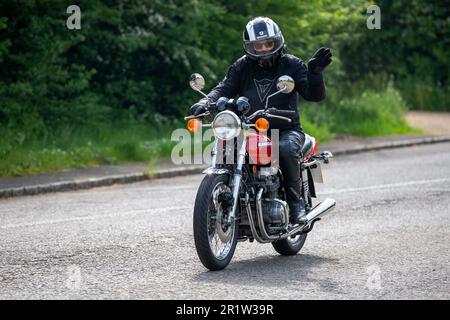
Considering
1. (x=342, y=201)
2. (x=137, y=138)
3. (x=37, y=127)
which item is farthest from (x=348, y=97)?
(x=342, y=201)

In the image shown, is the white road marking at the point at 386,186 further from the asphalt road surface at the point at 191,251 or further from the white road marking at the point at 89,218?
the white road marking at the point at 89,218

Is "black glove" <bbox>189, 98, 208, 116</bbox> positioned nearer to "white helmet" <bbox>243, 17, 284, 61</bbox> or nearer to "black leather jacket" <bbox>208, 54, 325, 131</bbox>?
"black leather jacket" <bbox>208, 54, 325, 131</bbox>

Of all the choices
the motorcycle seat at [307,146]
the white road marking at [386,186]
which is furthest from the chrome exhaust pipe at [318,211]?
the white road marking at [386,186]

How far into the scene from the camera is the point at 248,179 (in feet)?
30.9

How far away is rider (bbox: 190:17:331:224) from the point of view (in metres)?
9.65

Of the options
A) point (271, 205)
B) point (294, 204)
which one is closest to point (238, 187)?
point (271, 205)

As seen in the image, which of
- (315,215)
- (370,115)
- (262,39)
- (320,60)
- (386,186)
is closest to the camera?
(320,60)

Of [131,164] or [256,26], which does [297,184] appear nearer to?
[256,26]

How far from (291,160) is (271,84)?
694mm

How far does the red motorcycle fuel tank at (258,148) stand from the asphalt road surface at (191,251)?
89cm

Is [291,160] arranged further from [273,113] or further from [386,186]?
[386,186]

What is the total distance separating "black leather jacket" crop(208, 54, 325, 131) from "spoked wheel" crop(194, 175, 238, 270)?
950 millimetres

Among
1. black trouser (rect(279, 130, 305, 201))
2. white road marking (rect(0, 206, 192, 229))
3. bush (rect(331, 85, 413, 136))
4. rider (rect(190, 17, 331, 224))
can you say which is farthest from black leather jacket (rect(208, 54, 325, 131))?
bush (rect(331, 85, 413, 136))

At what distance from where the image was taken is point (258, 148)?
9.32 metres
